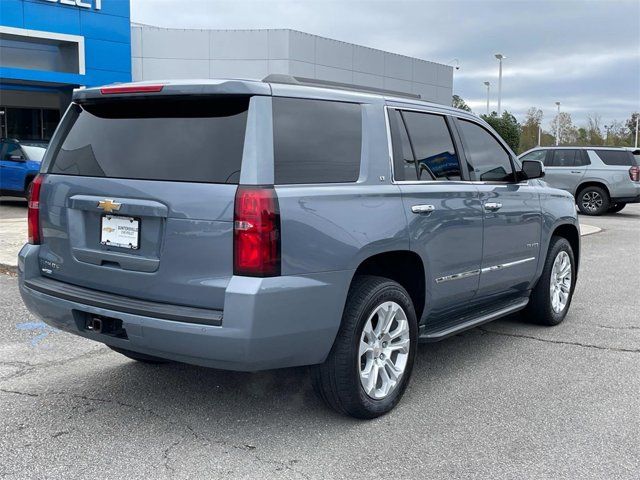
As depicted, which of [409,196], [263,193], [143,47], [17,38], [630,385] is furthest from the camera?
[143,47]

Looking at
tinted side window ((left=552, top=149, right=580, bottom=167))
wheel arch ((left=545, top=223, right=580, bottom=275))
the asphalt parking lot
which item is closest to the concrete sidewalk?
the asphalt parking lot

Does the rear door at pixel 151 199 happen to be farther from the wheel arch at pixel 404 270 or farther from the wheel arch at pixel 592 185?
the wheel arch at pixel 592 185

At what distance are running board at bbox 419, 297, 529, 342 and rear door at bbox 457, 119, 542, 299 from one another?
0.40 feet

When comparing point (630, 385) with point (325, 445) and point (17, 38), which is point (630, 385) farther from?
point (17, 38)

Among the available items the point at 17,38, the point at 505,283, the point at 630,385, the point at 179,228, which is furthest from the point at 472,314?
the point at 17,38

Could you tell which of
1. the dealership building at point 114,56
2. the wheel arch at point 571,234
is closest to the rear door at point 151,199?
the wheel arch at point 571,234

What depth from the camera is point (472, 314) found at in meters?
4.92

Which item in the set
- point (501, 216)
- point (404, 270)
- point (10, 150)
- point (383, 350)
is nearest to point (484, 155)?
point (501, 216)

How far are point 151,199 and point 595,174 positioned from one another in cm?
1633

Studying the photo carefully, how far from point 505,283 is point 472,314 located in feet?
1.48

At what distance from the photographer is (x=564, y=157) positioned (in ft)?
59.3

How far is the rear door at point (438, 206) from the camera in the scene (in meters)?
4.09

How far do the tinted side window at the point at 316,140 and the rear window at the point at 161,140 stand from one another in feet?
0.70

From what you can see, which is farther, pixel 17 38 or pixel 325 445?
pixel 17 38
